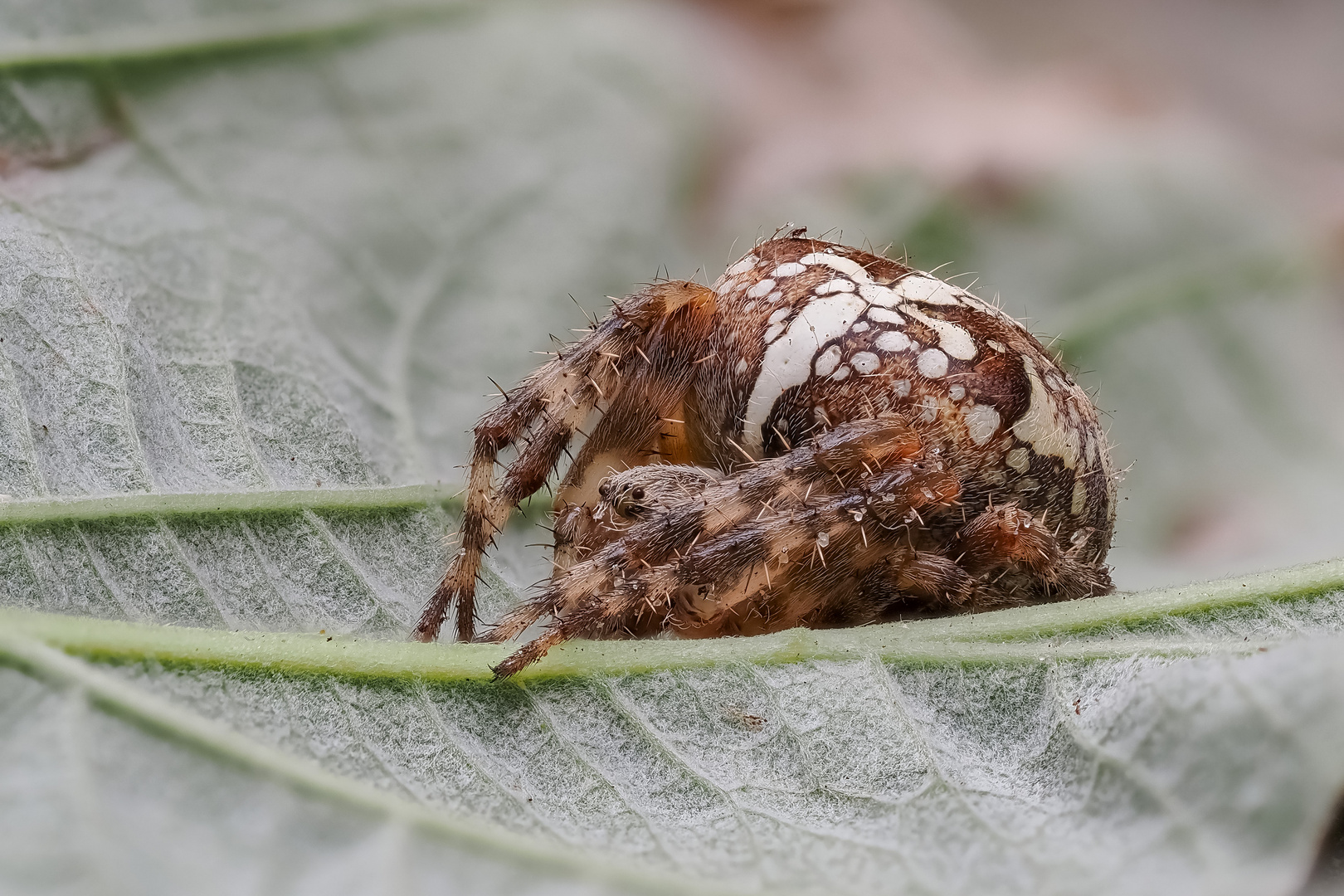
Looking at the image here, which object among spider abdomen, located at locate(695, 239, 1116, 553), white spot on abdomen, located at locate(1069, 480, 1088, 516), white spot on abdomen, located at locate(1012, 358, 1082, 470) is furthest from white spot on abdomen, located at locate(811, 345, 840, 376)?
white spot on abdomen, located at locate(1069, 480, 1088, 516)

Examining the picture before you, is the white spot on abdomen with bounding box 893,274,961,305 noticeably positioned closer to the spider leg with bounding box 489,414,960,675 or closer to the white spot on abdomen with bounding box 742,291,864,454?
the white spot on abdomen with bounding box 742,291,864,454

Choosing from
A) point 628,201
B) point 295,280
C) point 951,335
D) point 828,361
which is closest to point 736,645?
point 828,361

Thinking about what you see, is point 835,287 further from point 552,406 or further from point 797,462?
point 552,406

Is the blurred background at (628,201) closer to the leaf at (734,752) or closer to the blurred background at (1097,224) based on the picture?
the blurred background at (1097,224)

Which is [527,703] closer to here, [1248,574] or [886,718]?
[886,718]

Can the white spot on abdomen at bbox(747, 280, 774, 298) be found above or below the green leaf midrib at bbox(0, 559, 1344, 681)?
above

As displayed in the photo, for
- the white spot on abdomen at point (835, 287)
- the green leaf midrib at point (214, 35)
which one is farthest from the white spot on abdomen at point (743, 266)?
the green leaf midrib at point (214, 35)
